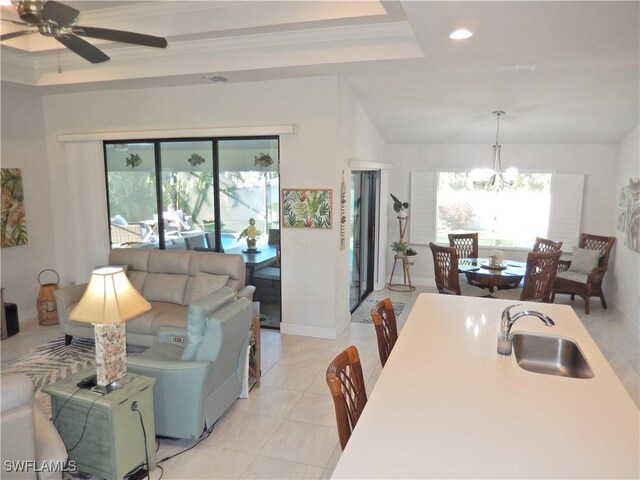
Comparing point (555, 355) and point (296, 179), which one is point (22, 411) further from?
point (296, 179)

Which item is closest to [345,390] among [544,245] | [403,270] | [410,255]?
[410,255]

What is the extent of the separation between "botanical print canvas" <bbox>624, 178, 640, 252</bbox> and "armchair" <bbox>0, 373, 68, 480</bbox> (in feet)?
19.8

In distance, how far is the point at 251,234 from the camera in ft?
17.9

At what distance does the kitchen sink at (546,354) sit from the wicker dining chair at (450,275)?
278 cm

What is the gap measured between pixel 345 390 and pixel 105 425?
1525 millimetres

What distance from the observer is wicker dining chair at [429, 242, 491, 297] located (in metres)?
5.35

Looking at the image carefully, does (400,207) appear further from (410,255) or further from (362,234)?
(362,234)

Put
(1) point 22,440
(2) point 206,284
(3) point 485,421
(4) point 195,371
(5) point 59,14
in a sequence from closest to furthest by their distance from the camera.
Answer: (3) point 485,421 → (1) point 22,440 → (5) point 59,14 → (4) point 195,371 → (2) point 206,284

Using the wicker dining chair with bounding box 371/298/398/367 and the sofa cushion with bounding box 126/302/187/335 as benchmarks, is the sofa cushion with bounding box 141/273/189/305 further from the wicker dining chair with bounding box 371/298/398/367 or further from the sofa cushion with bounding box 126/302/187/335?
the wicker dining chair with bounding box 371/298/398/367

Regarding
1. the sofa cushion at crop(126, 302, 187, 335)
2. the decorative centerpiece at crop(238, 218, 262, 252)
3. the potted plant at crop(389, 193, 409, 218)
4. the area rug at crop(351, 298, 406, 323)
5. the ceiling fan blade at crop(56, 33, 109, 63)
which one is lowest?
the area rug at crop(351, 298, 406, 323)

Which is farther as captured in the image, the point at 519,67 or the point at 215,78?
the point at 215,78

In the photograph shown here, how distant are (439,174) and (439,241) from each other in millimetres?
1110

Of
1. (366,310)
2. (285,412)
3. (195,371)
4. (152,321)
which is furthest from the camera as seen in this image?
(366,310)

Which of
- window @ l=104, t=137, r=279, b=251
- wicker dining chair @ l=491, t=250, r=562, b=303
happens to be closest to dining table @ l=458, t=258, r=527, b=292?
wicker dining chair @ l=491, t=250, r=562, b=303
